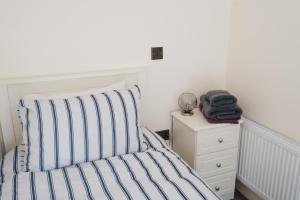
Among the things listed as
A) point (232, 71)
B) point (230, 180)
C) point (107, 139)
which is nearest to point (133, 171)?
point (107, 139)

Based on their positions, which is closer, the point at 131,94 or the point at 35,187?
the point at 35,187

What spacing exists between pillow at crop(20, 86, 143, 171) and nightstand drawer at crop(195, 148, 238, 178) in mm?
554

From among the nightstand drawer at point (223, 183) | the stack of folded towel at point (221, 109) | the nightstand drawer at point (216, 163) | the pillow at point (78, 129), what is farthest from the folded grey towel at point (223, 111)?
the pillow at point (78, 129)

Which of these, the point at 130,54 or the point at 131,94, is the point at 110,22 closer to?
the point at 130,54

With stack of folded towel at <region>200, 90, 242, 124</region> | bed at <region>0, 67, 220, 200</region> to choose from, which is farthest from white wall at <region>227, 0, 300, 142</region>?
bed at <region>0, 67, 220, 200</region>

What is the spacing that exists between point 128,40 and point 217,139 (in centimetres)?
91

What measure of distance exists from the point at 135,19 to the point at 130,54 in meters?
0.24

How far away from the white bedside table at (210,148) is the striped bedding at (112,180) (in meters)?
0.39

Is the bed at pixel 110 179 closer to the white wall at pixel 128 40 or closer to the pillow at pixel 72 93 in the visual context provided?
the pillow at pixel 72 93

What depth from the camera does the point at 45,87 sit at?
1.90 meters

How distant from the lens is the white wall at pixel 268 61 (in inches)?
70.9

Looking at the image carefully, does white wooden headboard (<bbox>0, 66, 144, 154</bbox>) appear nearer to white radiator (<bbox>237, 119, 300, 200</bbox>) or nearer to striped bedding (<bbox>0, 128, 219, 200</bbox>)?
striped bedding (<bbox>0, 128, 219, 200</bbox>)

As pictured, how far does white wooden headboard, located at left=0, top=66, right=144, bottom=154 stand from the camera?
181 cm

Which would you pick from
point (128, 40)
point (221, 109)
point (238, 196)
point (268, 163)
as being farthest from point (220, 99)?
point (238, 196)
